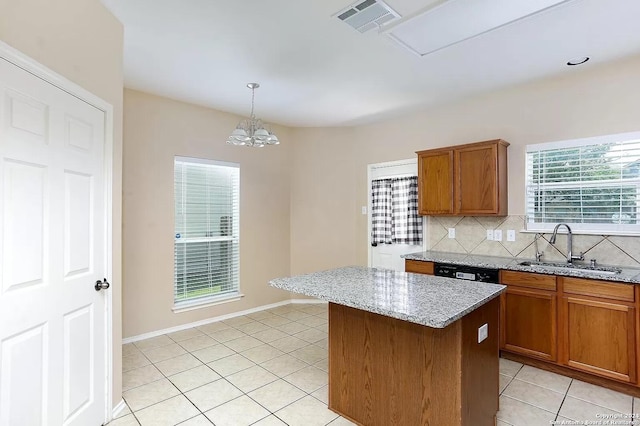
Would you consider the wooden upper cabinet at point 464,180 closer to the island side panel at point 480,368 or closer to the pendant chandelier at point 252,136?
the island side panel at point 480,368

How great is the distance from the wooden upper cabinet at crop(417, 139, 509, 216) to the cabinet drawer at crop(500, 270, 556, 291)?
69cm

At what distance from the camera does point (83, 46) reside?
79.0 inches

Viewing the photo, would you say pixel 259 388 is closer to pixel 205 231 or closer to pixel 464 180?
pixel 205 231

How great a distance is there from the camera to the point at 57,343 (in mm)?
1809

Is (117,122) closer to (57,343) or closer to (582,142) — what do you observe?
(57,343)

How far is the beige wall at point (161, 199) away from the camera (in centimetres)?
369

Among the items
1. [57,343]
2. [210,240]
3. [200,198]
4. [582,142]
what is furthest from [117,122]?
[582,142]

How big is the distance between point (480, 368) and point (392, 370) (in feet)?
1.64

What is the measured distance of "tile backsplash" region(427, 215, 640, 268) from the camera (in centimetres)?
294

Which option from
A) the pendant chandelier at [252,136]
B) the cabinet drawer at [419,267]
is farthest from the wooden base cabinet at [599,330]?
the pendant chandelier at [252,136]

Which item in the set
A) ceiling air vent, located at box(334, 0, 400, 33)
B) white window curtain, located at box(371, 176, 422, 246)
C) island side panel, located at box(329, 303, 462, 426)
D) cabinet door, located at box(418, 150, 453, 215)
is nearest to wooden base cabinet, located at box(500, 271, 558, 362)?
cabinet door, located at box(418, 150, 453, 215)

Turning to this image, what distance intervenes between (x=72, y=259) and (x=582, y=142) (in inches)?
168

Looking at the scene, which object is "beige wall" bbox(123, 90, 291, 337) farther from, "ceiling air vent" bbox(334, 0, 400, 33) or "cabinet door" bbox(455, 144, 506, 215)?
"cabinet door" bbox(455, 144, 506, 215)

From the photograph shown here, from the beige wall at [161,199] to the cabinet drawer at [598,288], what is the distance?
12.1 ft
